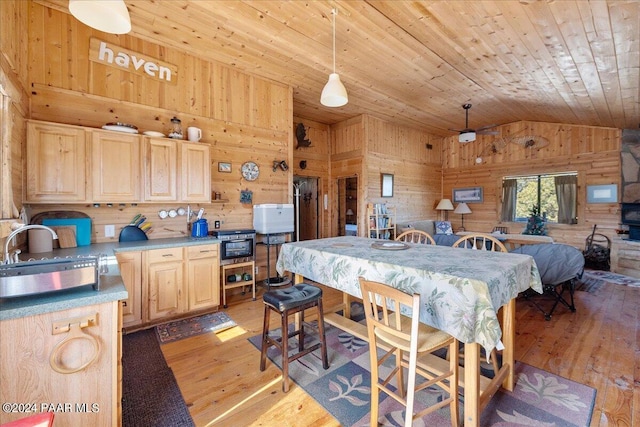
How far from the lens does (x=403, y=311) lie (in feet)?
5.96

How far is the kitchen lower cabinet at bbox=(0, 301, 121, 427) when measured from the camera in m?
1.21

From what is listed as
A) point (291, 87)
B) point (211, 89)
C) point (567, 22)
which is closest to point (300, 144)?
point (291, 87)

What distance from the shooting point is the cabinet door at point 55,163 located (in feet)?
8.29

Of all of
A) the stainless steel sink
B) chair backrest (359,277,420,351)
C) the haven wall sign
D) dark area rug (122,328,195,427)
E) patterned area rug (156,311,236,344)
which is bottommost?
dark area rug (122,328,195,427)

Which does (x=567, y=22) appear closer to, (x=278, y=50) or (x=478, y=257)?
(x=478, y=257)

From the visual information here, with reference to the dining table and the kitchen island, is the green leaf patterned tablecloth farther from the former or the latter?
the kitchen island

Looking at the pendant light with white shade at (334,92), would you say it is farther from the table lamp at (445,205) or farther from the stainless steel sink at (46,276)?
the table lamp at (445,205)

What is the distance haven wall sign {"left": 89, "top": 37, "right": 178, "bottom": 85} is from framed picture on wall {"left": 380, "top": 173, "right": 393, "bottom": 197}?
441 centimetres

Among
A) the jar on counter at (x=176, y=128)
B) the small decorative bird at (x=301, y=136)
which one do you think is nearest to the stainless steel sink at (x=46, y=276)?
the jar on counter at (x=176, y=128)

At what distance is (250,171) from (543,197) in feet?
22.0

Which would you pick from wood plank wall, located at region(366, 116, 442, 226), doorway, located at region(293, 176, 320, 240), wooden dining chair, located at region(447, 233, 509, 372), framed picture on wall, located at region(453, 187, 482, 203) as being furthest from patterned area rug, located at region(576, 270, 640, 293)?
doorway, located at region(293, 176, 320, 240)

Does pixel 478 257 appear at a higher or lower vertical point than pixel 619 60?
lower

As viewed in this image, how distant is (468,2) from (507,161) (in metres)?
5.65

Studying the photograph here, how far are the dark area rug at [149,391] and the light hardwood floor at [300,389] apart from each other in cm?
6
